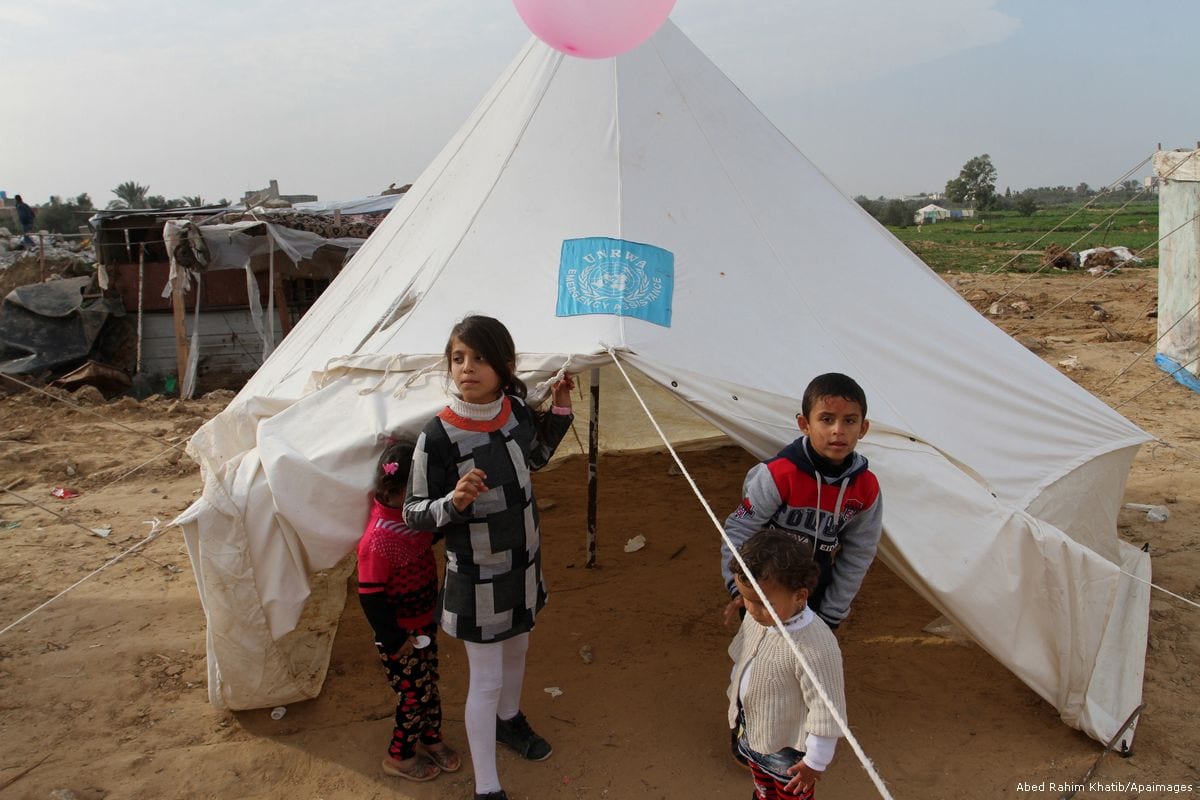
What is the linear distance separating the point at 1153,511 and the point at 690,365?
330 cm

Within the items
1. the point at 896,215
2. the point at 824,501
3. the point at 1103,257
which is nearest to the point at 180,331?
the point at 824,501

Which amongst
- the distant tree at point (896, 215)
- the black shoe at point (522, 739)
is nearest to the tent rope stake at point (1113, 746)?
the black shoe at point (522, 739)

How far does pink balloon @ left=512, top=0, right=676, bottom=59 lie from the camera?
2408mm

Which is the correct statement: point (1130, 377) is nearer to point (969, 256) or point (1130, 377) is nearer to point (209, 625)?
point (209, 625)

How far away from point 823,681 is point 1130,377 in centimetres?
774

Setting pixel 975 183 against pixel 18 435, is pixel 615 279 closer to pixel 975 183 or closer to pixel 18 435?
pixel 18 435

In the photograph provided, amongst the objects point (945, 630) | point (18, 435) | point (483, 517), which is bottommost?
point (18, 435)

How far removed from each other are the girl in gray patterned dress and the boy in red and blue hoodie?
1.86 ft

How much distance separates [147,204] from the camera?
24953 millimetres

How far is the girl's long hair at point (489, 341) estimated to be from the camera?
200cm

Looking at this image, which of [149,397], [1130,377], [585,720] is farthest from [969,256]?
[585,720]

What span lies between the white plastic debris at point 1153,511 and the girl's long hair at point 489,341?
3.88 metres

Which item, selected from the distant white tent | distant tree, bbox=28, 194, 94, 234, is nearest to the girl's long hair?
distant tree, bbox=28, 194, 94, 234

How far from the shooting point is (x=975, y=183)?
2106 inches
